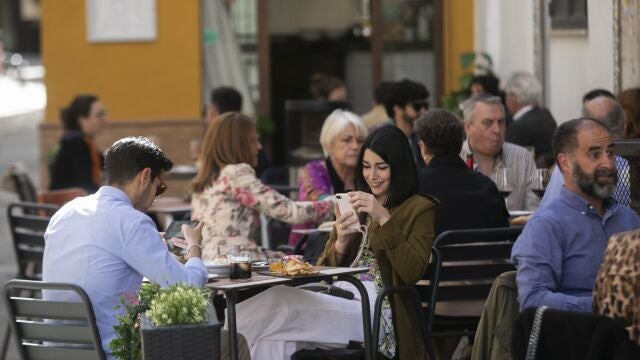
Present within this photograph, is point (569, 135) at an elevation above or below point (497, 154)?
above

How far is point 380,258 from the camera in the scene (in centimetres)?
615

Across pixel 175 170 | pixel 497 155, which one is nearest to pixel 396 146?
pixel 497 155

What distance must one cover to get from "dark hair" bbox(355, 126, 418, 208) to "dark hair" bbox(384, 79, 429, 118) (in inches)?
159

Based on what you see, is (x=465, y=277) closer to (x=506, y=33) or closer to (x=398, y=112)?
(x=398, y=112)

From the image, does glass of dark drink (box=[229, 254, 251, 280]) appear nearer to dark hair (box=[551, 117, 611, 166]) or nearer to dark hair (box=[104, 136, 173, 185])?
dark hair (box=[104, 136, 173, 185])

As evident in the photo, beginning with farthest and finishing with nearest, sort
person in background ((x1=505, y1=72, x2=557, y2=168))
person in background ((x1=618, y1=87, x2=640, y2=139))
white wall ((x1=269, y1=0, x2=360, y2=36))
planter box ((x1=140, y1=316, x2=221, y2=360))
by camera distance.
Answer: white wall ((x1=269, y1=0, x2=360, y2=36)) → person in background ((x1=505, y1=72, x2=557, y2=168)) → person in background ((x1=618, y1=87, x2=640, y2=139)) → planter box ((x1=140, y1=316, x2=221, y2=360))

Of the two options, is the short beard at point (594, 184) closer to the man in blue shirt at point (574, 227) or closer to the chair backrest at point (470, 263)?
the man in blue shirt at point (574, 227)

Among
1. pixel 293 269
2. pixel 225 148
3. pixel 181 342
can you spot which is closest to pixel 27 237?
pixel 225 148

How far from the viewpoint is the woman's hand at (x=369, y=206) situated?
6016mm

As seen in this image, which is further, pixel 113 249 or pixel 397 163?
pixel 397 163

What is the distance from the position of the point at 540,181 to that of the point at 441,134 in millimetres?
1310

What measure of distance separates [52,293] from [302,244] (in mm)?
2739

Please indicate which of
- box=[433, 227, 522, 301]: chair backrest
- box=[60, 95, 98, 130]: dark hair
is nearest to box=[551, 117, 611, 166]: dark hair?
box=[433, 227, 522, 301]: chair backrest

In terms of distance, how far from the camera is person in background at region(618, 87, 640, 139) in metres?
8.23
